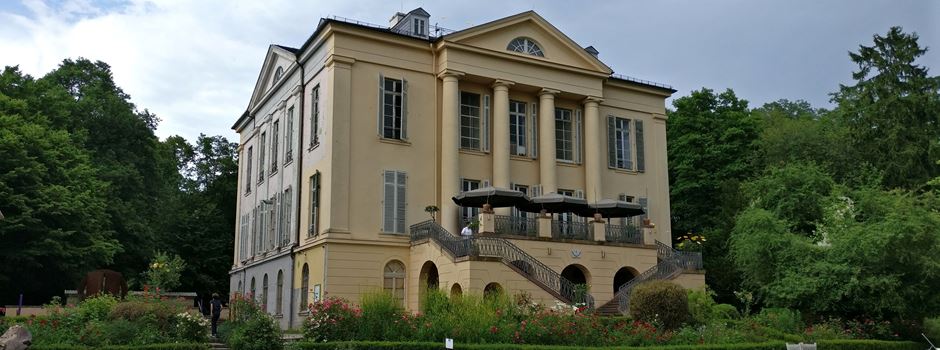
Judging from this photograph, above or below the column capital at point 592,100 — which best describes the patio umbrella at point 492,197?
below

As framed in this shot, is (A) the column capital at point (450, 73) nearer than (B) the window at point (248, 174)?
Yes

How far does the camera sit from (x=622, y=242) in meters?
29.5

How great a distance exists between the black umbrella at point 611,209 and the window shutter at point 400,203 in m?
6.04

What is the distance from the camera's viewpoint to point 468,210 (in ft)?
101

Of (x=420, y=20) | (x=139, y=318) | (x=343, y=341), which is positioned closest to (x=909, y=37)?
(x=420, y=20)

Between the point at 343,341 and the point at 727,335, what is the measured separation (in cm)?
996

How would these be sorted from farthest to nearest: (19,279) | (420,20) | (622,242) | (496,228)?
(19,279) → (420,20) → (622,242) → (496,228)

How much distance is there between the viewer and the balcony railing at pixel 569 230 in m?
28.4

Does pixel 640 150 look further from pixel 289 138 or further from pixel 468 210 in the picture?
pixel 289 138

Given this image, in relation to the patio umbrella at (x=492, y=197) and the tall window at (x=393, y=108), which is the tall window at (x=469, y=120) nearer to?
the tall window at (x=393, y=108)

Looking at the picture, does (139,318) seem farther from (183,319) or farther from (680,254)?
(680,254)

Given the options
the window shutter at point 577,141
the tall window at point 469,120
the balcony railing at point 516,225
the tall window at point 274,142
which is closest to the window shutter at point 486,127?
the tall window at point 469,120

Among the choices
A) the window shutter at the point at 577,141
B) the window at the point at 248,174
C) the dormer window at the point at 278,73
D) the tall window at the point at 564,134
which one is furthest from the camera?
the window at the point at 248,174

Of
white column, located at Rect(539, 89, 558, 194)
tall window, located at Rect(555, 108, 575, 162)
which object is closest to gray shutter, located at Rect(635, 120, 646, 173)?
tall window, located at Rect(555, 108, 575, 162)
